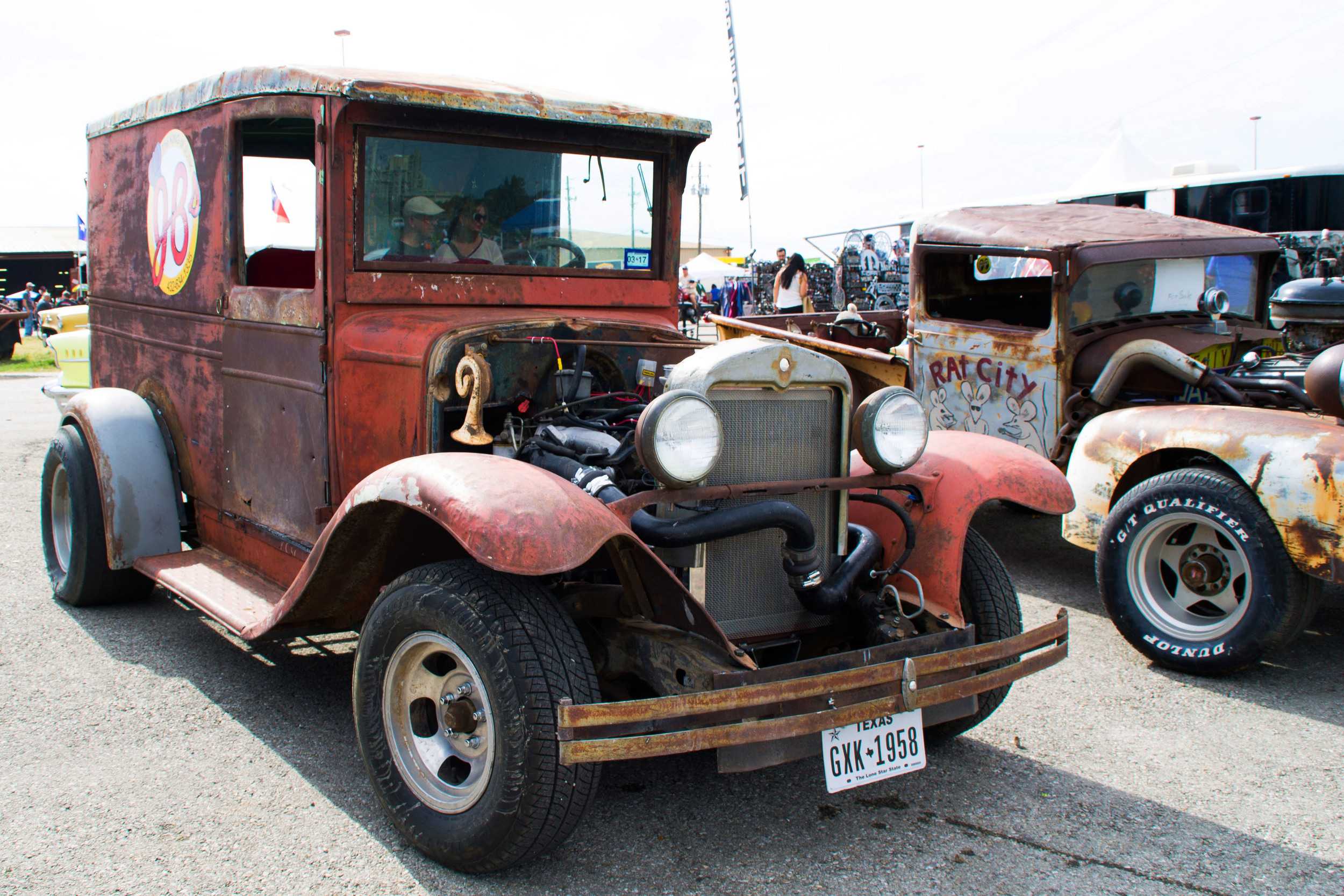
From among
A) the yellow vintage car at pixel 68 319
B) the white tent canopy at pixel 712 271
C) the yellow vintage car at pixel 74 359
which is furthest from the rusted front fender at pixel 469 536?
the white tent canopy at pixel 712 271

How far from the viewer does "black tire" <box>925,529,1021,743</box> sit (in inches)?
129

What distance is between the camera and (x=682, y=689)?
8.73 feet

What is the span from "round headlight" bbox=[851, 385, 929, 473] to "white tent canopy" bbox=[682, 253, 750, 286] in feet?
74.5

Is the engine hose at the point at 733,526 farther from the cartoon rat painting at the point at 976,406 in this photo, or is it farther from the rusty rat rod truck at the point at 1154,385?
the cartoon rat painting at the point at 976,406

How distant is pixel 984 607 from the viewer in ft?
10.8

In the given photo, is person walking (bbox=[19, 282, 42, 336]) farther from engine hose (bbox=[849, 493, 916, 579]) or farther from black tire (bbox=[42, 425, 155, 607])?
engine hose (bbox=[849, 493, 916, 579])

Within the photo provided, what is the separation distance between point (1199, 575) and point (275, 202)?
12.7 feet

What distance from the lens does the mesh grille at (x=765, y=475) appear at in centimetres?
297

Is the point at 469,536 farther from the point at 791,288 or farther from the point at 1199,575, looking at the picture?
the point at 791,288

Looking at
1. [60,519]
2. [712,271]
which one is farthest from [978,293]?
[712,271]

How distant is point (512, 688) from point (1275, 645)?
3028 millimetres

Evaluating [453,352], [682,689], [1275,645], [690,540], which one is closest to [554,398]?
[453,352]

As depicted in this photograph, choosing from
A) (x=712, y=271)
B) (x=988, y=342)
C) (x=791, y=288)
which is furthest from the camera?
(x=712, y=271)

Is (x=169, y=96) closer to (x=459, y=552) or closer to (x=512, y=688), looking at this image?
(x=459, y=552)
